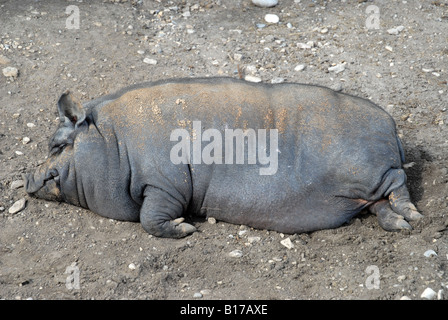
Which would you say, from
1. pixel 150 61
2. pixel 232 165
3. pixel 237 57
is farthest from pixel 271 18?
pixel 232 165

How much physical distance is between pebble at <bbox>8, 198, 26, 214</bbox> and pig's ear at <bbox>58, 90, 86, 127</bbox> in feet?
2.79

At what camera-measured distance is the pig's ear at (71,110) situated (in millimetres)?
4875

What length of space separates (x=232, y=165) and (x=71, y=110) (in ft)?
4.40

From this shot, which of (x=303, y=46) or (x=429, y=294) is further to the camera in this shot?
(x=303, y=46)

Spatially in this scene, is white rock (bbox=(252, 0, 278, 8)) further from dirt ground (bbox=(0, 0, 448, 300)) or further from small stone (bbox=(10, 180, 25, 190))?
small stone (bbox=(10, 180, 25, 190))

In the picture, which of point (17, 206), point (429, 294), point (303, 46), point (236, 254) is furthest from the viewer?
point (303, 46)

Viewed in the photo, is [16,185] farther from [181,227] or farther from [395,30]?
[395,30]

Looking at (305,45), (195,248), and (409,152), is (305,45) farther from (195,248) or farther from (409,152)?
(195,248)

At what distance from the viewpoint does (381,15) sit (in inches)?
312

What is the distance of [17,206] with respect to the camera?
523cm

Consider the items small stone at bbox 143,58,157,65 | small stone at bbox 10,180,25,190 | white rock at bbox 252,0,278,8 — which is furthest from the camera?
white rock at bbox 252,0,278,8

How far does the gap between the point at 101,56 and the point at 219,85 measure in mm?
2597

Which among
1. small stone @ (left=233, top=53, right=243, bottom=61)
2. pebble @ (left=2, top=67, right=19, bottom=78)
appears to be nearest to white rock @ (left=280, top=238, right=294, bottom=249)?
small stone @ (left=233, top=53, right=243, bottom=61)

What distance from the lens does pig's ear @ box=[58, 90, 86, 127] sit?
4875mm
